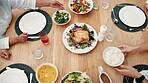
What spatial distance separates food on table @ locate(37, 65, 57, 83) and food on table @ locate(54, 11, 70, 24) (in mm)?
468

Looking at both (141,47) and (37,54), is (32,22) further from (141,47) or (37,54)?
(141,47)

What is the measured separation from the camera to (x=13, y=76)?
1009 millimetres

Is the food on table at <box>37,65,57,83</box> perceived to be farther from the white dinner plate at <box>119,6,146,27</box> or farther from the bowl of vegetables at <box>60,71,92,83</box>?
the white dinner plate at <box>119,6,146,27</box>

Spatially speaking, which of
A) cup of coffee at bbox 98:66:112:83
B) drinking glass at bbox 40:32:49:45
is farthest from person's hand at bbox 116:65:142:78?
drinking glass at bbox 40:32:49:45

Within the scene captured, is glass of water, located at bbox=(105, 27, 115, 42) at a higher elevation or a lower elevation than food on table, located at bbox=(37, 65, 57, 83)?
higher

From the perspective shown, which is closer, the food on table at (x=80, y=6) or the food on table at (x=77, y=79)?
the food on table at (x=77, y=79)

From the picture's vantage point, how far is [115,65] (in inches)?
39.9

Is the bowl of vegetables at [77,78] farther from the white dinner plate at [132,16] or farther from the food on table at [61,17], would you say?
the white dinner plate at [132,16]

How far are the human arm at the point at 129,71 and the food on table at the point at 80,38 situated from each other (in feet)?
1.09

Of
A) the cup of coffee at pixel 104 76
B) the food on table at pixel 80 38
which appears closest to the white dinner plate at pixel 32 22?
the food on table at pixel 80 38

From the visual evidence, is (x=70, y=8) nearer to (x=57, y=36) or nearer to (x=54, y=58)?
(x=57, y=36)

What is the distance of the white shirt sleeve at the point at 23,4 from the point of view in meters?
1.27

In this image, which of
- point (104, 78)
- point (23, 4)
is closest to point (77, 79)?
point (104, 78)

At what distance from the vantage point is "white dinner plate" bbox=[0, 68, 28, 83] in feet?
3.25
